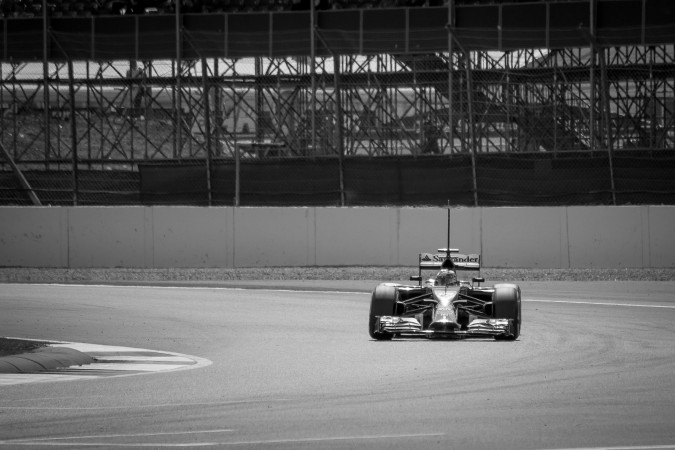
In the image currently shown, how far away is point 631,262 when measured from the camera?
2316 cm

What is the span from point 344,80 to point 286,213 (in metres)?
8.01

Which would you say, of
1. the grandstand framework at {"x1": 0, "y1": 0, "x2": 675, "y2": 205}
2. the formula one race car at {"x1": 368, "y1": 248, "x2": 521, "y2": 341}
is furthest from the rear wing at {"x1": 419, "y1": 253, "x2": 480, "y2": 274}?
the grandstand framework at {"x1": 0, "y1": 0, "x2": 675, "y2": 205}

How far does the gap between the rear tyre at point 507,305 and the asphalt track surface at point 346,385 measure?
0.27 meters

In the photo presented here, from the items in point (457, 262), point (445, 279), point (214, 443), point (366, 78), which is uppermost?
point (366, 78)

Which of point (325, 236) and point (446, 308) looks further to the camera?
point (325, 236)

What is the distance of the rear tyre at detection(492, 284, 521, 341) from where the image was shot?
13.3m

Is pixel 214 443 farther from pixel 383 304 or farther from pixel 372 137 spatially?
pixel 372 137

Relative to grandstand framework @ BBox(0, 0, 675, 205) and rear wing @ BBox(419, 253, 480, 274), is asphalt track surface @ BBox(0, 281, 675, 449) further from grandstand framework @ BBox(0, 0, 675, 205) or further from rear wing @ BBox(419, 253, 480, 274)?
grandstand framework @ BBox(0, 0, 675, 205)

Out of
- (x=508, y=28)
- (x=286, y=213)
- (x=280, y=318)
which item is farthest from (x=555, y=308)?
(x=508, y=28)

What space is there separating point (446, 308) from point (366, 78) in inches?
780

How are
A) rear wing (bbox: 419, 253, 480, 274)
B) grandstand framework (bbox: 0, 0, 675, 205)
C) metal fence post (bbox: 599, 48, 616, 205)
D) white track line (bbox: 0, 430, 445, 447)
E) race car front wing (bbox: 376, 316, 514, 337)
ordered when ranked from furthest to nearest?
grandstand framework (bbox: 0, 0, 675, 205) < metal fence post (bbox: 599, 48, 616, 205) < rear wing (bbox: 419, 253, 480, 274) < race car front wing (bbox: 376, 316, 514, 337) < white track line (bbox: 0, 430, 445, 447)

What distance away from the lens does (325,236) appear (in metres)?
24.1

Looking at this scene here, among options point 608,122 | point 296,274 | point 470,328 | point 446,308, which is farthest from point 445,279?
point 608,122

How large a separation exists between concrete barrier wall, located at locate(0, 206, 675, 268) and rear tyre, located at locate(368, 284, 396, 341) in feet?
32.2
